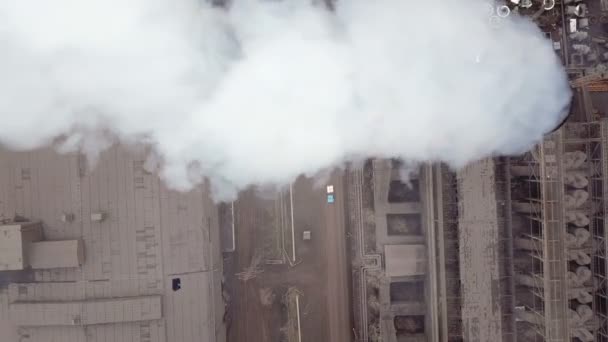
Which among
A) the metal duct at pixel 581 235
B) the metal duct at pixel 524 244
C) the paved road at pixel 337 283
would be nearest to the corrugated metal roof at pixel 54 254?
the paved road at pixel 337 283

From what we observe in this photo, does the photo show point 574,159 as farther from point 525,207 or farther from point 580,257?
point 580,257

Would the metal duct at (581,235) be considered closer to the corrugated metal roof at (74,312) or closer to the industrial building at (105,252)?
the industrial building at (105,252)

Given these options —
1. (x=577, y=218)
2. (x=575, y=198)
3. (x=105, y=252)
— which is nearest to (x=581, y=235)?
(x=577, y=218)

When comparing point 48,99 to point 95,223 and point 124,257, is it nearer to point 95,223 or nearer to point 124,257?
point 95,223

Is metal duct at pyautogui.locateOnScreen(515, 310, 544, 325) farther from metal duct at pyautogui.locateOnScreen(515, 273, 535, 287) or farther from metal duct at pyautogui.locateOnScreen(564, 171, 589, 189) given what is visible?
metal duct at pyautogui.locateOnScreen(564, 171, 589, 189)

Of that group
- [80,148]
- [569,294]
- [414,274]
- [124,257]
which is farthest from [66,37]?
[569,294]
